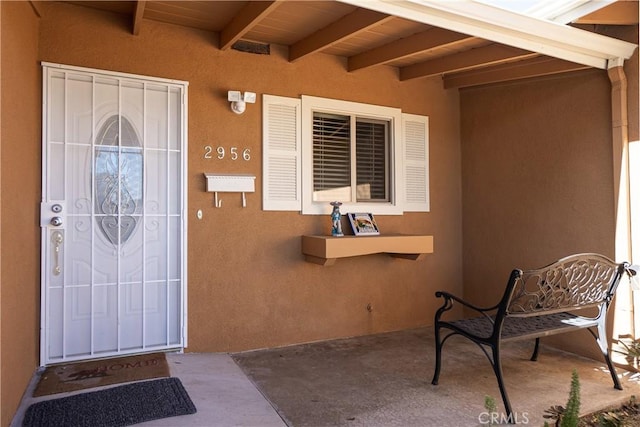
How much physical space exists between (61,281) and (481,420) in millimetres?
3386

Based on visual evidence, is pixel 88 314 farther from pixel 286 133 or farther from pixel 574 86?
pixel 574 86

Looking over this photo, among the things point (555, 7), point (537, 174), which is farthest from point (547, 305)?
point (555, 7)

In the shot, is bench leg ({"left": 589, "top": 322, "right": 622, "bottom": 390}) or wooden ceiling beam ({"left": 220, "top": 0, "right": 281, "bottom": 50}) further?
bench leg ({"left": 589, "top": 322, "right": 622, "bottom": 390})

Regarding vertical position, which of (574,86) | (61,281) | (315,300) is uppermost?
(574,86)

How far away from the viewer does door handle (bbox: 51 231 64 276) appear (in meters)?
3.56

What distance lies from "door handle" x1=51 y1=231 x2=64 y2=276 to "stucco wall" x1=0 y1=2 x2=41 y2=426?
0.38ft

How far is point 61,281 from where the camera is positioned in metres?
3.59

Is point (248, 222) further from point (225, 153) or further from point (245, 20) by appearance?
point (245, 20)

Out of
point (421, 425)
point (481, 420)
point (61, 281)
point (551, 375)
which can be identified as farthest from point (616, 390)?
point (61, 281)

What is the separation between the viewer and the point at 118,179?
12.6 ft

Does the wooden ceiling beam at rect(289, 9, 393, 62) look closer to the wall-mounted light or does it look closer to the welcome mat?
the wall-mounted light

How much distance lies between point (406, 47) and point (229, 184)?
2185 mm

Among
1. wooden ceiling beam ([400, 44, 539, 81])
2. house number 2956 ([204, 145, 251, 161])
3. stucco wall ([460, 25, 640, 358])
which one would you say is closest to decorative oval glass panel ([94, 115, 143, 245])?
house number 2956 ([204, 145, 251, 161])

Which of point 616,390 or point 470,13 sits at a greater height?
point 470,13
